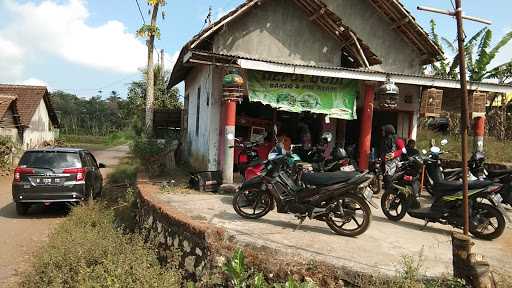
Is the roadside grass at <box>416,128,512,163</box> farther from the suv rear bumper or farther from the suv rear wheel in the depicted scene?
the suv rear wheel

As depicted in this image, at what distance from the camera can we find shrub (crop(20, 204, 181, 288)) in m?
5.57

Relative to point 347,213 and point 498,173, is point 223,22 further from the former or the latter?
point 498,173

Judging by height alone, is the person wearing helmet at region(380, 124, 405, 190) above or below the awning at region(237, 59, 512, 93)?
below

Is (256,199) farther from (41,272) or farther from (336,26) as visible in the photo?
(336,26)

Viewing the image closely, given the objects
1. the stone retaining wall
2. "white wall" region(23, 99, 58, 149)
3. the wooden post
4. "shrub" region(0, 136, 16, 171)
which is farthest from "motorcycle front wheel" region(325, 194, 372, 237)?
"white wall" region(23, 99, 58, 149)

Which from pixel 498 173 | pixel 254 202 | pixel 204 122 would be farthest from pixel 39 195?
pixel 498 173

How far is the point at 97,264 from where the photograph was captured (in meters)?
6.50

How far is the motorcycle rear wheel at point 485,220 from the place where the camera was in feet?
21.5

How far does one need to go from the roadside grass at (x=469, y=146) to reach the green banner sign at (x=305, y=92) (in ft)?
18.1

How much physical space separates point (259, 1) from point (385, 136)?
4233 mm

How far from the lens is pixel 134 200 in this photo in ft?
31.8

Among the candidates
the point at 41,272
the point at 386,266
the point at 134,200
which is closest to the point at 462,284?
the point at 386,266

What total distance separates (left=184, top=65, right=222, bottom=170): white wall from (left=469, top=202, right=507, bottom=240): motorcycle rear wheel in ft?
18.5

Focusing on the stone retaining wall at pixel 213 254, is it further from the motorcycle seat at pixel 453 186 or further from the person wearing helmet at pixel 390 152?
the person wearing helmet at pixel 390 152
